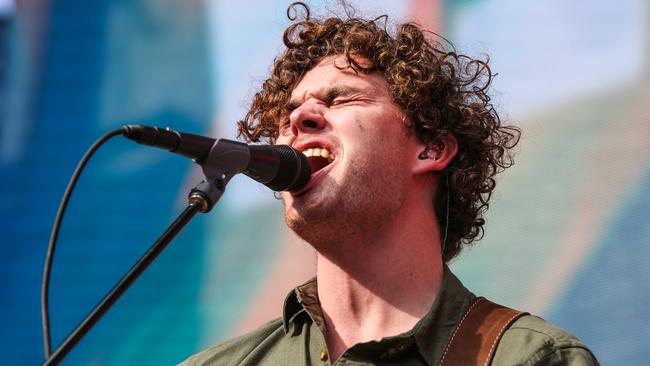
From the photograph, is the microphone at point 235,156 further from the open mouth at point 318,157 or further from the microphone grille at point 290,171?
the open mouth at point 318,157

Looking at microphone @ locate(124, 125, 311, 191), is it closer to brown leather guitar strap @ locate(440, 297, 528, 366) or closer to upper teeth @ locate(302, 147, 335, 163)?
upper teeth @ locate(302, 147, 335, 163)

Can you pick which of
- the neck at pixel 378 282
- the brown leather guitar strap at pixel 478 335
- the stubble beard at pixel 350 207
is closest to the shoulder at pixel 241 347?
the neck at pixel 378 282

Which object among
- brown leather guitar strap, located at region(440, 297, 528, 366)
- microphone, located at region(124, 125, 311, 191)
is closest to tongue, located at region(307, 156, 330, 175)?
microphone, located at region(124, 125, 311, 191)

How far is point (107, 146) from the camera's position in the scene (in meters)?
A: 4.69

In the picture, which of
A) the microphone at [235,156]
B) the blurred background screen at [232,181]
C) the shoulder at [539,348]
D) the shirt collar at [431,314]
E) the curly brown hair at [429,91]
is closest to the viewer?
the microphone at [235,156]

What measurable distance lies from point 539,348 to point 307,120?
91cm

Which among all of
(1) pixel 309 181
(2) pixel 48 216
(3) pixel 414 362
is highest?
(1) pixel 309 181

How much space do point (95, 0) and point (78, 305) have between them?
145 cm

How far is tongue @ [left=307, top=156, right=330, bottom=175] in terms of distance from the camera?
2.85 m

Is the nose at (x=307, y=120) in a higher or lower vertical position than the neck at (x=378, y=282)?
higher

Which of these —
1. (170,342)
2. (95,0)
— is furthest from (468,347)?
(95,0)

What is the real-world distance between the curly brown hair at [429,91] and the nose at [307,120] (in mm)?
239

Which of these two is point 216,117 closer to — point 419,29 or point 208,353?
point 419,29

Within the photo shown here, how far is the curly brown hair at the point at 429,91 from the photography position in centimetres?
309
